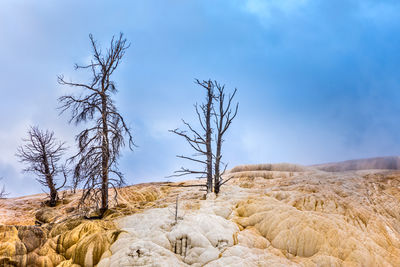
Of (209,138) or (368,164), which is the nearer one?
(209,138)

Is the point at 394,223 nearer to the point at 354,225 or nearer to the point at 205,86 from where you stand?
the point at 354,225

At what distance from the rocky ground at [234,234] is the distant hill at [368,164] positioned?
468 cm

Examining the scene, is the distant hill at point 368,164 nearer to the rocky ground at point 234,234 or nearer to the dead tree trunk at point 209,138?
the rocky ground at point 234,234

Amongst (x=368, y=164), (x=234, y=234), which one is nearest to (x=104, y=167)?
(x=234, y=234)

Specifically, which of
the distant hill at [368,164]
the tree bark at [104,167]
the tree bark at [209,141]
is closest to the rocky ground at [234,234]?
the tree bark at [104,167]

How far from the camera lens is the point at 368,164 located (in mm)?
14008

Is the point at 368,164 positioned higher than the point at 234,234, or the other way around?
the point at 368,164

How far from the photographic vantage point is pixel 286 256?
236 inches

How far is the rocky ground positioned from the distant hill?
184 inches

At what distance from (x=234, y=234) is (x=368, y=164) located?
11.5 m

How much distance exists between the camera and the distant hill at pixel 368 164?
513 inches

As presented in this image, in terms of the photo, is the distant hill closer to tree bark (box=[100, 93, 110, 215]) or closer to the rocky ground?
the rocky ground

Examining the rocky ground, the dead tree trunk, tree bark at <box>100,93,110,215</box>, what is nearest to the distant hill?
the rocky ground

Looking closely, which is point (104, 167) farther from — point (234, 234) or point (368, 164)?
point (368, 164)
